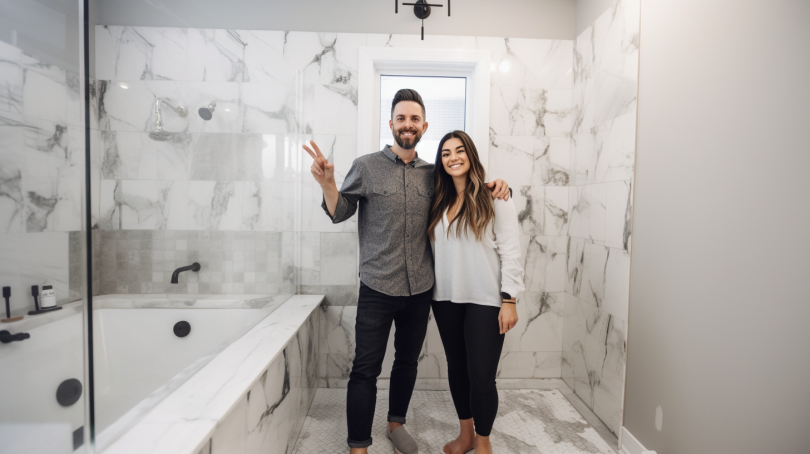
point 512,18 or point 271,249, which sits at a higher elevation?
point 512,18

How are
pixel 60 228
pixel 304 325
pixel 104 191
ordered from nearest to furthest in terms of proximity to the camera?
pixel 60 228 → pixel 104 191 → pixel 304 325

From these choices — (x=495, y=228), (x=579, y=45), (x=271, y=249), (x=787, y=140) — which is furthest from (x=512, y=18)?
(x=271, y=249)

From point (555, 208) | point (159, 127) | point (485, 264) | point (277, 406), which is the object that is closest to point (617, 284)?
point (555, 208)

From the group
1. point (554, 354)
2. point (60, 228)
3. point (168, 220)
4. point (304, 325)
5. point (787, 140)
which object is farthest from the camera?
point (554, 354)

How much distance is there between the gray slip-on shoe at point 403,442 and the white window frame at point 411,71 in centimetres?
145

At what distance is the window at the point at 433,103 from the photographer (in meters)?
2.29

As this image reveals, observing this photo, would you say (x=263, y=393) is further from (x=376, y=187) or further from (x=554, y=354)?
(x=554, y=354)

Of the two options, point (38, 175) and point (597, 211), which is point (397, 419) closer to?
point (597, 211)

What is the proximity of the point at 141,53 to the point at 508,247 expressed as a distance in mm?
1380

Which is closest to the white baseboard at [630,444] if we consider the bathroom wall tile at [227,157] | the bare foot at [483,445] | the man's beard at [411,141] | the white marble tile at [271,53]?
the bare foot at [483,445]

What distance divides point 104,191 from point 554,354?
2367mm

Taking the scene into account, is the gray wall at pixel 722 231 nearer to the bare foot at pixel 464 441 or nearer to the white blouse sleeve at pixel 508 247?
the white blouse sleeve at pixel 508 247

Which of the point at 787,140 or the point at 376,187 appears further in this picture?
the point at 376,187

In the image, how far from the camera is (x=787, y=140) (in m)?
1.00
